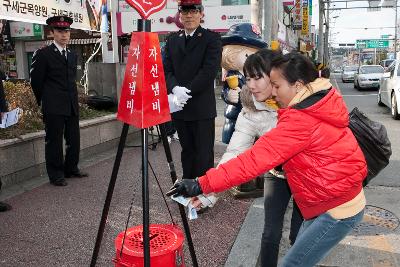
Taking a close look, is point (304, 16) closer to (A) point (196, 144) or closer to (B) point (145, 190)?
(A) point (196, 144)

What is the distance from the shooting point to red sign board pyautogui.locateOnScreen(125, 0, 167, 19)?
2305mm

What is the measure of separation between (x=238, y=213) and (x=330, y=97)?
2669 millimetres

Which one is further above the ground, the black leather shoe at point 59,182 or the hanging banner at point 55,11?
the hanging banner at point 55,11

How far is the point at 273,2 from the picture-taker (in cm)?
748

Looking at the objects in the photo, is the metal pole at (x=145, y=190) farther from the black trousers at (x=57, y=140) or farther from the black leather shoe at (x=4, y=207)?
the black trousers at (x=57, y=140)

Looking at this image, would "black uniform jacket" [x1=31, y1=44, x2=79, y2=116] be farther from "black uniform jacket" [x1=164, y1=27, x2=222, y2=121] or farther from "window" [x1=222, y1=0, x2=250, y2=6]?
"window" [x1=222, y1=0, x2=250, y2=6]

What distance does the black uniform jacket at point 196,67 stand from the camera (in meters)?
4.06

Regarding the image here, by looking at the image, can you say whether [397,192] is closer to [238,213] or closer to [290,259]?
[238,213]

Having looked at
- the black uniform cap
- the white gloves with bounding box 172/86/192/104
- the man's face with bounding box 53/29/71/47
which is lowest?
the white gloves with bounding box 172/86/192/104

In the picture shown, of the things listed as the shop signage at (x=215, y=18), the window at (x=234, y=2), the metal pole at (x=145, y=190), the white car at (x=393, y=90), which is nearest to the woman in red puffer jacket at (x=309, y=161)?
the metal pole at (x=145, y=190)

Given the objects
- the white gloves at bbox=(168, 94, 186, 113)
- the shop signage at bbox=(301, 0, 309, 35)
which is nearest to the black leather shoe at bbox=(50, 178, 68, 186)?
the white gloves at bbox=(168, 94, 186, 113)

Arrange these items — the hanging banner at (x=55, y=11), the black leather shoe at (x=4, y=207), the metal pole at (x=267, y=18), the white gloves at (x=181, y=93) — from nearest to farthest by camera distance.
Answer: the white gloves at (x=181, y=93) → the black leather shoe at (x=4, y=207) → the hanging banner at (x=55, y=11) → the metal pole at (x=267, y=18)

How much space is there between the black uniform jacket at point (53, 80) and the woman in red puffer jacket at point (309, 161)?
385 cm

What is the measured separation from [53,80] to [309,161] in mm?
4176
